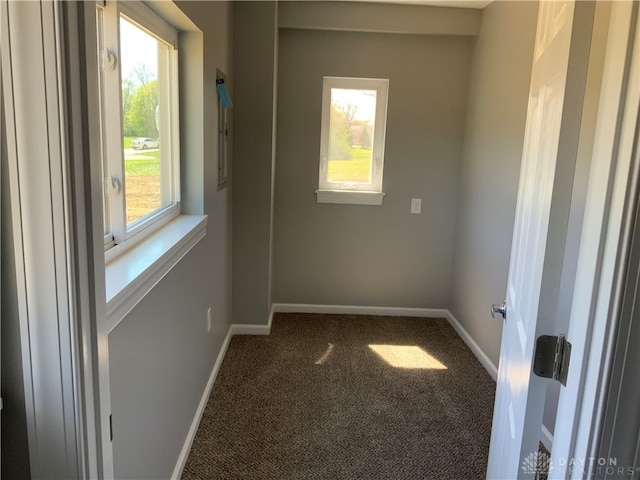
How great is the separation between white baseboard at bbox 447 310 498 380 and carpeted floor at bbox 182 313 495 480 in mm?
45

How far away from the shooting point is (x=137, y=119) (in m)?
1.80

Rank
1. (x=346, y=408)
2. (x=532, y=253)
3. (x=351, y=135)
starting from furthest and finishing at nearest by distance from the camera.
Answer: (x=351, y=135) < (x=346, y=408) < (x=532, y=253)

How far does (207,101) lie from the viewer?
2426 mm

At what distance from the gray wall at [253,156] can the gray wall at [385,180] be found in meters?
0.42

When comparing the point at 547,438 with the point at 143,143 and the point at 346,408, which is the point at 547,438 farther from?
the point at 143,143

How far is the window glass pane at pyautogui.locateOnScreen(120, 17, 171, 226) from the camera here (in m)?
1.67

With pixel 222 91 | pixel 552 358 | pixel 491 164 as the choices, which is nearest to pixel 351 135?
pixel 491 164

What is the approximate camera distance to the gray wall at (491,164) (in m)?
2.80

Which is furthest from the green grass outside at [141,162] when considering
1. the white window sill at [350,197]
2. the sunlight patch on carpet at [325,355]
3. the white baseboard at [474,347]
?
the white baseboard at [474,347]

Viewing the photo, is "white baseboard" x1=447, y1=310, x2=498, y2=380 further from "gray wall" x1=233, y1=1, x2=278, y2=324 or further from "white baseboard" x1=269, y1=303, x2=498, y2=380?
"gray wall" x1=233, y1=1, x2=278, y2=324

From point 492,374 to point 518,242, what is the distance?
1911mm

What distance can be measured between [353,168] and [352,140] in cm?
22

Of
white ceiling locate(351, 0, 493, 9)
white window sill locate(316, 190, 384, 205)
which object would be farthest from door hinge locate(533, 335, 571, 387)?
white ceiling locate(351, 0, 493, 9)

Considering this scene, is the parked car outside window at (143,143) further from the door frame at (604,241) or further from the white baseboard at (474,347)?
the white baseboard at (474,347)
